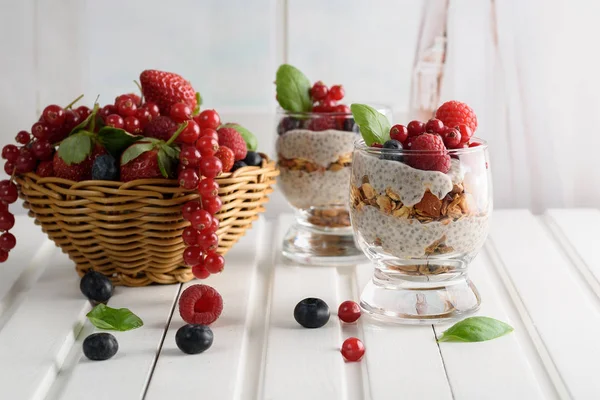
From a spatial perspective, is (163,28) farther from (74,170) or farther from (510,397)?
(510,397)

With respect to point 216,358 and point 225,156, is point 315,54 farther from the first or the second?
point 216,358

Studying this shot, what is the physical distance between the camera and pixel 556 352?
114 cm

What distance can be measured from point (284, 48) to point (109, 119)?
2.34 ft

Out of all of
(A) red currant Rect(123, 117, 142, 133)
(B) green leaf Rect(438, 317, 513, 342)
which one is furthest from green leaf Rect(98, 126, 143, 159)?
(B) green leaf Rect(438, 317, 513, 342)

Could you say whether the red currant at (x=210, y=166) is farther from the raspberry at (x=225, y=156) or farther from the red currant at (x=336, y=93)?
the red currant at (x=336, y=93)

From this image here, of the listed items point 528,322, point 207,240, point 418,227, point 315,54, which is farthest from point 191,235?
point 315,54

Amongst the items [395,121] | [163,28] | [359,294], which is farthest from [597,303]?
[163,28]

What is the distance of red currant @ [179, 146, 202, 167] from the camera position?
126 centimetres

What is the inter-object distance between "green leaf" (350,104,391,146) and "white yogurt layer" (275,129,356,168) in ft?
0.76

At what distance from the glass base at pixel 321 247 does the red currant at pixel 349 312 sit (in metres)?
0.26

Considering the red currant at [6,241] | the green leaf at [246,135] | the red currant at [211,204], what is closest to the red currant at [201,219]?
the red currant at [211,204]

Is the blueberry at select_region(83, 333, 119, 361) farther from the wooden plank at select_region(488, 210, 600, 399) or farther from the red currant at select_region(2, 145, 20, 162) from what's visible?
the wooden plank at select_region(488, 210, 600, 399)

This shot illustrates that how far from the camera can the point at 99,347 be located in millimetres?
1103

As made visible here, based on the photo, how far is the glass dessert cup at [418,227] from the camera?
1177mm
